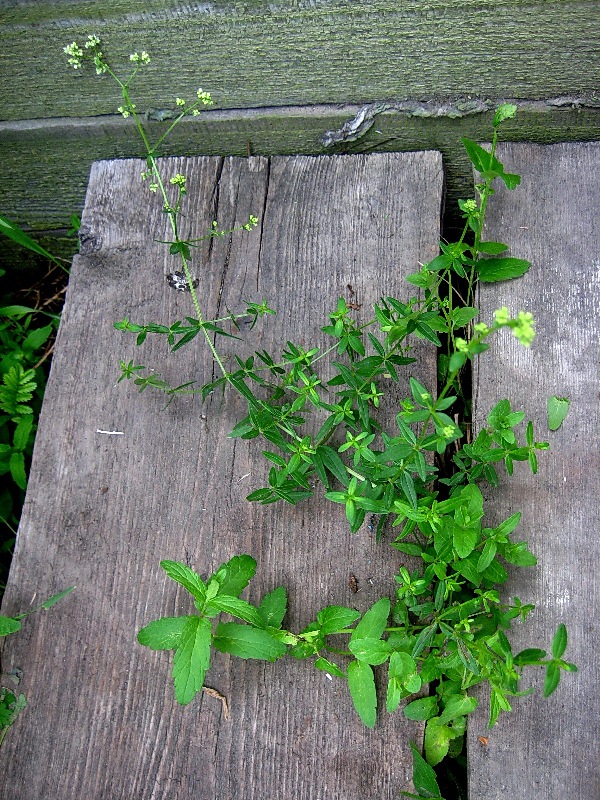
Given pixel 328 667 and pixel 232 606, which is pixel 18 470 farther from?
pixel 328 667

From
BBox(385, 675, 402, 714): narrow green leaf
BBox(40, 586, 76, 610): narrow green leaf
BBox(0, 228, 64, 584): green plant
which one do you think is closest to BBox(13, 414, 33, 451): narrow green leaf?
BBox(0, 228, 64, 584): green plant

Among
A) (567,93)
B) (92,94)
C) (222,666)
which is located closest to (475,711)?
(222,666)

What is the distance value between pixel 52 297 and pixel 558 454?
223 centimetres

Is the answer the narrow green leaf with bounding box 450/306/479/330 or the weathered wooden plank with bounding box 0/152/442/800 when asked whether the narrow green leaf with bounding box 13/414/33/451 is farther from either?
the narrow green leaf with bounding box 450/306/479/330

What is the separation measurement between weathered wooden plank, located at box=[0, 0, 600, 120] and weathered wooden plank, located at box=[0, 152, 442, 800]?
0.75 ft

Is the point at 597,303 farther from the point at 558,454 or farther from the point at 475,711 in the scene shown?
the point at 475,711

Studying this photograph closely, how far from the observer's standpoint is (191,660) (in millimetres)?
1654

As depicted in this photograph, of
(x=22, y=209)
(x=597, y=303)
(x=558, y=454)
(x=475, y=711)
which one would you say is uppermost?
(x=22, y=209)

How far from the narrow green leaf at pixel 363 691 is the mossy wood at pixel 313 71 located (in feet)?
5.27

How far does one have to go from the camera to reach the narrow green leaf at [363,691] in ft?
5.57

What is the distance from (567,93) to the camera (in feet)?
6.93

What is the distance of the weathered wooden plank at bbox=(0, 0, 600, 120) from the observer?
1952 mm

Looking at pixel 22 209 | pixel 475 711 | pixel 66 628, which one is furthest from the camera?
pixel 22 209

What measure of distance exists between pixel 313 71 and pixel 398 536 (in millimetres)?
1403
